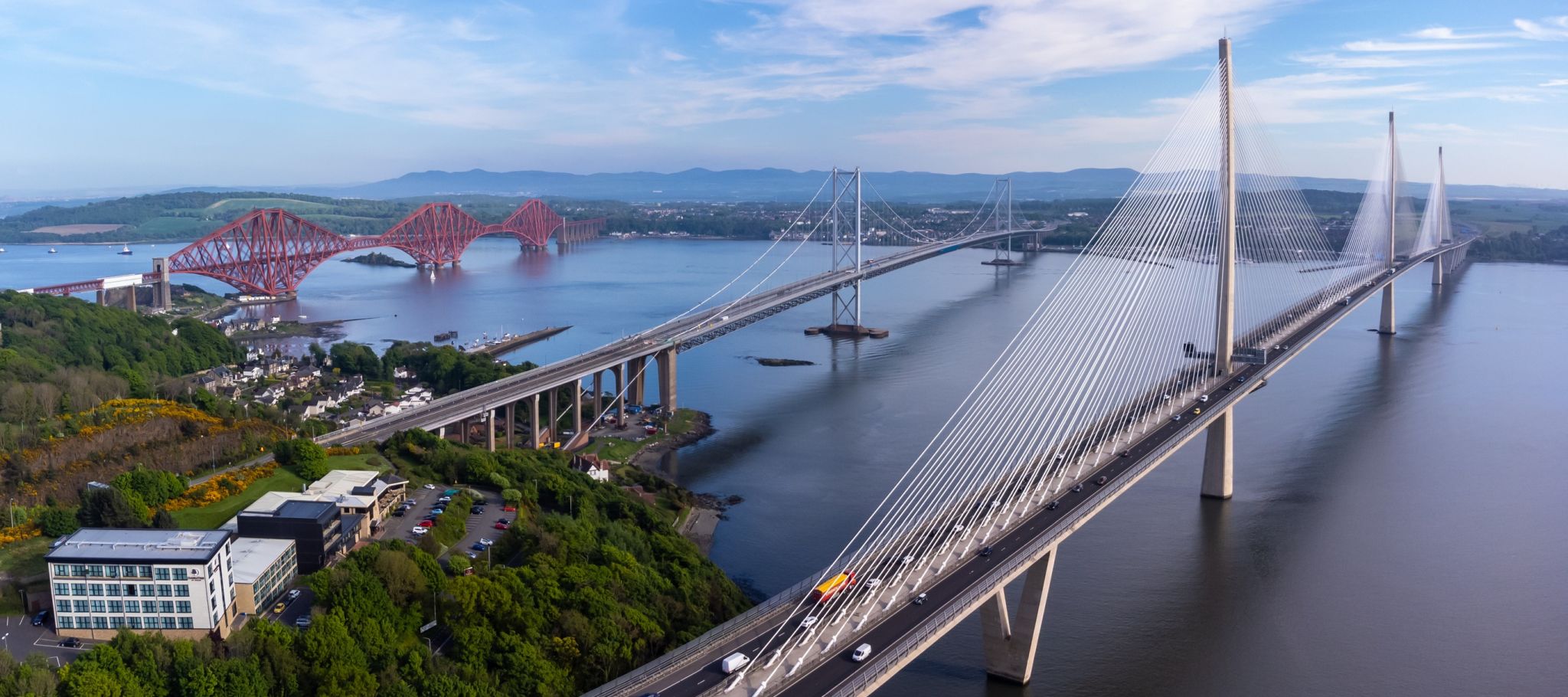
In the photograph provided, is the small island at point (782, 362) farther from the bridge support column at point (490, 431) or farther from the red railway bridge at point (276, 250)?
the red railway bridge at point (276, 250)

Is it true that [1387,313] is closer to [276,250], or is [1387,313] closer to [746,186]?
[276,250]

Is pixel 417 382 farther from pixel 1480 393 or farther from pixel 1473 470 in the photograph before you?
pixel 1480 393

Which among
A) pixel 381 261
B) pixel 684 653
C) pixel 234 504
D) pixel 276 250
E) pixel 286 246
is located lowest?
pixel 684 653

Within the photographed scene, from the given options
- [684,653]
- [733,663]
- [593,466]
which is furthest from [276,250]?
[733,663]

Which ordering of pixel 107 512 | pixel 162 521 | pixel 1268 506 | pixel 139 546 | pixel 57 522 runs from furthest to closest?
1. pixel 1268 506
2. pixel 162 521
3. pixel 57 522
4. pixel 107 512
5. pixel 139 546

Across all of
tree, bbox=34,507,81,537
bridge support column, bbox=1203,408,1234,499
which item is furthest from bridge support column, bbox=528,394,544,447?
bridge support column, bbox=1203,408,1234,499

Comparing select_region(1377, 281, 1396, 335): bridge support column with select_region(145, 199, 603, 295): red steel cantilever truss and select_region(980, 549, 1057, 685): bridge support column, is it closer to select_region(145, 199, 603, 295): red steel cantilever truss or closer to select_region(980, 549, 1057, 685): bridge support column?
select_region(980, 549, 1057, 685): bridge support column
